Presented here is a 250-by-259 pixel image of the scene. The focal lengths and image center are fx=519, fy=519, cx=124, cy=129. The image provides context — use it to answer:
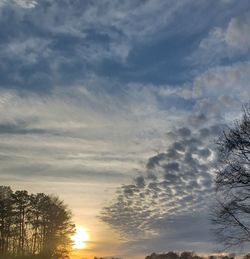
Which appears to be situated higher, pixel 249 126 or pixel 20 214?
pixel 20 214

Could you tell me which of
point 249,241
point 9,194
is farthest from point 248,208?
point 9,194

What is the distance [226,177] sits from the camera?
83.0ft

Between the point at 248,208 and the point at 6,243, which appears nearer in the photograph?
the point at 248,208

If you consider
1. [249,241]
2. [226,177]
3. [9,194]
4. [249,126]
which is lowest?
[249,241]

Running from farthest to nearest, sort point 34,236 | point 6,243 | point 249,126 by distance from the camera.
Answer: point 34,236 → point 6,243 → point 249,126

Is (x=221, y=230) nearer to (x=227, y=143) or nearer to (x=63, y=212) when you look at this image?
(x=227, y=143)

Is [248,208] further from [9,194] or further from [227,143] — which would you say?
[9,194]

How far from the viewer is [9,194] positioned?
82.9 metres

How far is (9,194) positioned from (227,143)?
6319 cm

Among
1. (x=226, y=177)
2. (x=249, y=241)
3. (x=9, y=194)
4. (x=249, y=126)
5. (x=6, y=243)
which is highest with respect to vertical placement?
(x=9, y=194)

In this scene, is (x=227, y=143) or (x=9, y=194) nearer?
(x=227, y=143)

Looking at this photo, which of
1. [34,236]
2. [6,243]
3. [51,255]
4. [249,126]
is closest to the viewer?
[249,126]

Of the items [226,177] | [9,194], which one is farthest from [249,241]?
[9,194]

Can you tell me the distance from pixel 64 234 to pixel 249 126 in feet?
217
